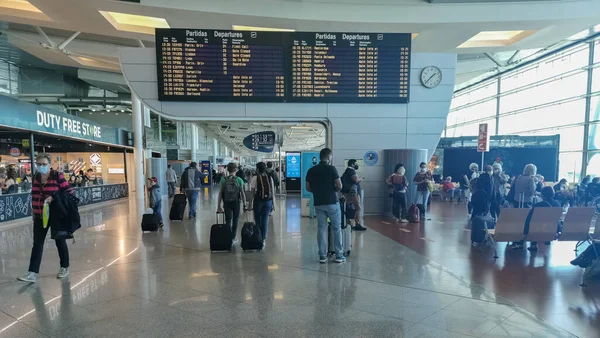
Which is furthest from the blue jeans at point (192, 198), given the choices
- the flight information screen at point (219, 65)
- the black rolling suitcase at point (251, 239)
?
the black rolling suitcase at point (251, 239)

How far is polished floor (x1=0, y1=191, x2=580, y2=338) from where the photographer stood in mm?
3096

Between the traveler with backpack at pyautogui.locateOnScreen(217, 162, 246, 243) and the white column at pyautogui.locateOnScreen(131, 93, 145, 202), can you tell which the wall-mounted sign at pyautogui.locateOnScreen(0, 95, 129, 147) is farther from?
the traveler with backpack at pyautogui.locateOnScreen(217, 162, 246, 243)

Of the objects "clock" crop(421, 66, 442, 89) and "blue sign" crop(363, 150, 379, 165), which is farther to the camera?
"blue sign" crop(363, 150, 379, 165)

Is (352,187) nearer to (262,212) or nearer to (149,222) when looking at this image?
(262,212)

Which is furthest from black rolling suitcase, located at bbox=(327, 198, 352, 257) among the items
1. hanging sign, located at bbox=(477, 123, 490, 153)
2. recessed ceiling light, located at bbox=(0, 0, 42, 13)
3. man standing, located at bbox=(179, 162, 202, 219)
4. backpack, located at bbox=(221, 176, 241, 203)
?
recessed ceiling light, located at bbox=(0, 0, 42, 13)

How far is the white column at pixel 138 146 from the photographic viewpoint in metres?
17.3

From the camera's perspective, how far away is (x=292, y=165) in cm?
1700

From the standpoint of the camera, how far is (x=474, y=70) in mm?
19234

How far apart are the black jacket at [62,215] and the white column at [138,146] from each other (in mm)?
13668

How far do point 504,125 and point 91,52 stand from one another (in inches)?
950

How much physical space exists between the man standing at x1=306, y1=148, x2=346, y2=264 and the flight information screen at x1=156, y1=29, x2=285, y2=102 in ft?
13.5

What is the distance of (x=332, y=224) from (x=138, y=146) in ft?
53.4

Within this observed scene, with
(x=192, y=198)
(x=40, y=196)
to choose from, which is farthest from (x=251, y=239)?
(x=192, y=198)

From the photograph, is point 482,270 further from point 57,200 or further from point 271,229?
point 57,200
